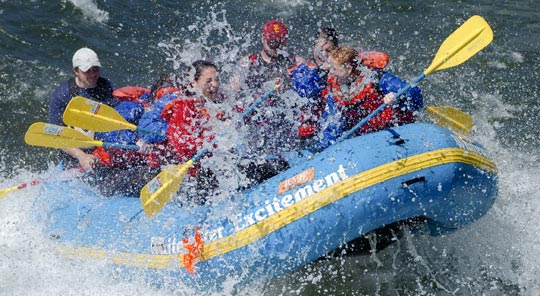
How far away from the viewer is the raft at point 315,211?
16.6 ft

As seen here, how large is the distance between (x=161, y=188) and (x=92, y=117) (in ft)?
2.97

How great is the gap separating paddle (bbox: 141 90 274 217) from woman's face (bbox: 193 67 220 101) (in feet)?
2.15

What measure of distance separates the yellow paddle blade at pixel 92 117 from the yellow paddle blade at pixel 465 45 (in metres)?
2.38

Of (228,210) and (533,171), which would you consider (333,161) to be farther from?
(533,171)

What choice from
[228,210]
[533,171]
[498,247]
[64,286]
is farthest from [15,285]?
[533,171]

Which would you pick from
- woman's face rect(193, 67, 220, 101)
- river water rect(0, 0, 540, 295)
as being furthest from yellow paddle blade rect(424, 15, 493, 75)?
woman's face rect(193, 67, 220, 101)

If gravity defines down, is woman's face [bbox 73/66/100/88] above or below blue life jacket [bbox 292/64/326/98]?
above

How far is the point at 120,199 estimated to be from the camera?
6004mm

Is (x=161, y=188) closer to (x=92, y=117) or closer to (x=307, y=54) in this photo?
(x=92, y=117)

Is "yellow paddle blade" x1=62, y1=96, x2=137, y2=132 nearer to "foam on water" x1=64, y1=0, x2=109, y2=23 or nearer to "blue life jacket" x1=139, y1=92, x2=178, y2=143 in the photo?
"blue life jacket" x1=139, y1=92, x2=178, y2=143

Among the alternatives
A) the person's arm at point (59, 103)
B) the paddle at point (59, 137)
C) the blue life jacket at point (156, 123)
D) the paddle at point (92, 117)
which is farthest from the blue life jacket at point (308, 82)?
the person's arm at point (59, 103)

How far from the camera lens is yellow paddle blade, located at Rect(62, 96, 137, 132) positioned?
5.59 metres

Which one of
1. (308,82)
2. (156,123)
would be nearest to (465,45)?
(308,82)

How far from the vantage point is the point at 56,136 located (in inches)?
228
